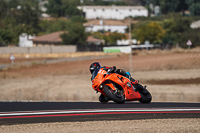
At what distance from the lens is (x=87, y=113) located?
41.5ft

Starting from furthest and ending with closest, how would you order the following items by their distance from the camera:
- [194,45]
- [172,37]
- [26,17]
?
1. [26,17]
2. [172,37]
3. [194,45]

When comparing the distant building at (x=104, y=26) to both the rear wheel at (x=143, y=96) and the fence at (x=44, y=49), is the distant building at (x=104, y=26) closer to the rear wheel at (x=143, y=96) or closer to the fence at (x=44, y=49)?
the fence at (x=44, y=49)

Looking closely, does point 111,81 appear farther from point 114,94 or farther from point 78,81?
point 78,81

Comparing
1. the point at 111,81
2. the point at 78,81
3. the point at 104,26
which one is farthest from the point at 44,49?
the point at 111,81

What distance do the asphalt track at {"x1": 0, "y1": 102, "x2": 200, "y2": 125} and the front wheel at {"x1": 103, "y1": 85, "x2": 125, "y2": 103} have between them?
0.29 meters

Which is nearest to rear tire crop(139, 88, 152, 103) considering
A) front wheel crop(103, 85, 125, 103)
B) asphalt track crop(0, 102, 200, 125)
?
front wheel crop(103, 85, 125, 103)

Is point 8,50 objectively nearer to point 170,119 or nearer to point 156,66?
point 156,66

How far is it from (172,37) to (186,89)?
82102 mm

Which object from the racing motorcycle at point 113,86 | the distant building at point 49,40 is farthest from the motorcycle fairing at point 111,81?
the distant building at point 49,40

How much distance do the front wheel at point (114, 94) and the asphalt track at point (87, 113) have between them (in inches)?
11.5

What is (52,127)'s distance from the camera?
10.7 meters

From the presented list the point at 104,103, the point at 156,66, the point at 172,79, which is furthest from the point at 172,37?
the point at 104,103

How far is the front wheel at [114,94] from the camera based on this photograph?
1424cm

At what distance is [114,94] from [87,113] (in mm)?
1975
